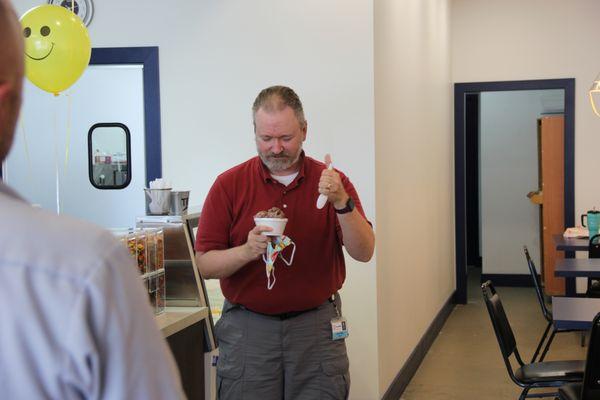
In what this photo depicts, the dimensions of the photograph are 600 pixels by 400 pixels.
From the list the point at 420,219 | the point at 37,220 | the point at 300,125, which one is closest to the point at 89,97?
the point at 420,219

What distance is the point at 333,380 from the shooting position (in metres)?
2.89

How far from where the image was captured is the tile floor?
594cm

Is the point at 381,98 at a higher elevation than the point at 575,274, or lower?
higher

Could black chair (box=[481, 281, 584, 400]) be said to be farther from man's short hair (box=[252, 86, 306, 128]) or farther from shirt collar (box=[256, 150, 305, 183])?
man's short hair (box=[252, 86, 306, 128])

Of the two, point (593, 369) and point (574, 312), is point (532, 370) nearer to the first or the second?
point (574, 312)

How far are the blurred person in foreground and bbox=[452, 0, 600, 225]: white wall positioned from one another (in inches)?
349

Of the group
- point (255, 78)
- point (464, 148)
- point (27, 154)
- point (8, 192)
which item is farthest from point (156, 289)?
point (464, 148)

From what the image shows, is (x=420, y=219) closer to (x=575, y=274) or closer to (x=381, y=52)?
(x=575, y=274)

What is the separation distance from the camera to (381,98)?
5102mm

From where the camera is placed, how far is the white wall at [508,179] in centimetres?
1111

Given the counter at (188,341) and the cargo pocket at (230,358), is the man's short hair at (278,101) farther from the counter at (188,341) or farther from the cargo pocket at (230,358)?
the counter at (188,341)

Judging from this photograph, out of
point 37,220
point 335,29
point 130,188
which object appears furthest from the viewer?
point 130,188

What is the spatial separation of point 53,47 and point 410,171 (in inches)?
122

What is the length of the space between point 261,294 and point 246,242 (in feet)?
0.64
